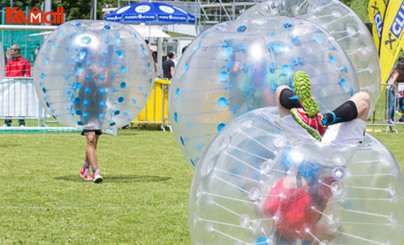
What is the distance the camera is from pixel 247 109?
16.1 ft

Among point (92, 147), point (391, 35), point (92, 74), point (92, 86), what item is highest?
point (92, 74)

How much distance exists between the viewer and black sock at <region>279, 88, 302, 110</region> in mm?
4051

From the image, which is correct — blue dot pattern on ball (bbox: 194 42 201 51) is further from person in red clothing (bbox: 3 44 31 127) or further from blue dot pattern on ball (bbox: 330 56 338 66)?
person in red clothing (bbox: 3 44 31 127)

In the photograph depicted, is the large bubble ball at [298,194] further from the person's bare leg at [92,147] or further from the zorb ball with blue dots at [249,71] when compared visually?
the person's bare leg at [92,147]

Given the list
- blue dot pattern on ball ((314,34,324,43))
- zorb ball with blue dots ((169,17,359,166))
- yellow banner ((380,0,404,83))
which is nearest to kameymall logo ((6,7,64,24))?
yellow banner ((380,0,404,83))

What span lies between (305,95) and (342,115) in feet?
0.76

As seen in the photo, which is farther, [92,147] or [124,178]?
[124,178]

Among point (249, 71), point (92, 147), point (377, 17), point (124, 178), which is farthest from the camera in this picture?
point (377, 17)

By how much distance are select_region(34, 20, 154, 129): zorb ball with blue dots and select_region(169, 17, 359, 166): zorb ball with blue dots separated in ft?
9.41

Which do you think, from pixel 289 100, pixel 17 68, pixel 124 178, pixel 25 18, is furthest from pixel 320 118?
pixel 25 18

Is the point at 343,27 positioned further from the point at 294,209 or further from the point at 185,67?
the point at 294,209

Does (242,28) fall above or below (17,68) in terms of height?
above

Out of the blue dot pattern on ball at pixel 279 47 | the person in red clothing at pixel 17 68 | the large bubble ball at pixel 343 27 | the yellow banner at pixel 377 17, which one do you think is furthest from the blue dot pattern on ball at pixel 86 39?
the yellow banner at pixel 377 17

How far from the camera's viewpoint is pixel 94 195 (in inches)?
320
